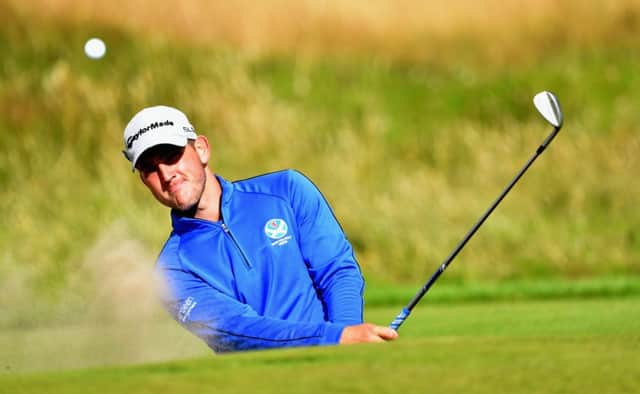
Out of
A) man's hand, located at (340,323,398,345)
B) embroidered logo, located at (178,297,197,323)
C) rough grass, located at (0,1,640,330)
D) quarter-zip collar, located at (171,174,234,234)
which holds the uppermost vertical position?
rough grass, located at (0,1,640,330)

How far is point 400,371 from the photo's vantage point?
2963 millimetres

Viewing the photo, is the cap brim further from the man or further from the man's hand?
the man's hand

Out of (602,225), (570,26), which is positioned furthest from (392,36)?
(602,225)

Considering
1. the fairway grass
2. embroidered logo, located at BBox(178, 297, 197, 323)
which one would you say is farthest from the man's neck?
the fairway grass

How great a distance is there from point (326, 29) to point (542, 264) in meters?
8.22

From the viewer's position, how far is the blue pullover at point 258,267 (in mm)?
Result: 4648

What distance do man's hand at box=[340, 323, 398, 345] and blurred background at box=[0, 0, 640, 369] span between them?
81.6 inches

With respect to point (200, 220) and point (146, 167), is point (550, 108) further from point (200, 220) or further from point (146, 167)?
point (146, 167)

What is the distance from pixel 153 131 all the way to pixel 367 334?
1.03 metres

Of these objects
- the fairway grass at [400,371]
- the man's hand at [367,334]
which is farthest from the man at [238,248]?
the fairway grass at [400,371]

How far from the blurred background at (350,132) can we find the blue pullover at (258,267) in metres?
1.42

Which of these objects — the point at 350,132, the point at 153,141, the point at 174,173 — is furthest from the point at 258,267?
the point at 350,132

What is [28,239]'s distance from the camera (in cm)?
1220

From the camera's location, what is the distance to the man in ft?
15.0
